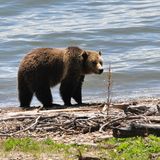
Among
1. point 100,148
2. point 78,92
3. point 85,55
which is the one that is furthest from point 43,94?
point 100,148

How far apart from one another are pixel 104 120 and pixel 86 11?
17932mm

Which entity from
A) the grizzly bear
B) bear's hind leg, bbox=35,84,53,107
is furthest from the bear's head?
bear's hind leg, bbox=35,84,53,107

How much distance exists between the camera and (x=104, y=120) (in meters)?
8.94

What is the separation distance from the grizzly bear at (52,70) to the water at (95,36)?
233cm

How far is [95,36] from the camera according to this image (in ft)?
71.1

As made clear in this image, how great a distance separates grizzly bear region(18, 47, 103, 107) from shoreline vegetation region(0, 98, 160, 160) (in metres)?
1.70

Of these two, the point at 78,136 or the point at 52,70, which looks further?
the point at 52,70

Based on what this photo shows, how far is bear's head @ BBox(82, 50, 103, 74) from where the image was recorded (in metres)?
12.0

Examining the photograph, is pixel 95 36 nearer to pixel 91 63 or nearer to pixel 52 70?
pixel 91 63

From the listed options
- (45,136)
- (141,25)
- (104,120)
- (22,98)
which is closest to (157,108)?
(104,120)

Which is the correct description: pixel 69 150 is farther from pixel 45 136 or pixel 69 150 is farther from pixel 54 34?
pixel 54 34

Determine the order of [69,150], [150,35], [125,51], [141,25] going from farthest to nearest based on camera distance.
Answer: [141,25]
[150,35]
[125,51]
[69,150]

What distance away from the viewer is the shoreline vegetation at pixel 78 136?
24.8 ft

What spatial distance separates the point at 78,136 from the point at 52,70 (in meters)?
3.30
